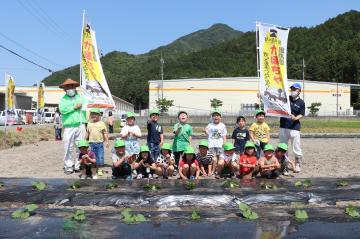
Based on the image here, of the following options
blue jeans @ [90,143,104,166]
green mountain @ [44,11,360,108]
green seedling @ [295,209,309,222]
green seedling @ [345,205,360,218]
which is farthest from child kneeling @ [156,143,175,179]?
green mountain @ [44,11,360,108]

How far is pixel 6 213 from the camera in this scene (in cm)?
619

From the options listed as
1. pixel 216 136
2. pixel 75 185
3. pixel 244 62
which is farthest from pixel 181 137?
pixel 244 62

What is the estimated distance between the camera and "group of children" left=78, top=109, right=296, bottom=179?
920 cm

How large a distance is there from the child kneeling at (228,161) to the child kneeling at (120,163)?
1811 millimetres

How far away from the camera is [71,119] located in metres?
10.4

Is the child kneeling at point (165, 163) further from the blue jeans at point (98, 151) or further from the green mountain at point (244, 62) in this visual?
the green mountain at point (244, 62)

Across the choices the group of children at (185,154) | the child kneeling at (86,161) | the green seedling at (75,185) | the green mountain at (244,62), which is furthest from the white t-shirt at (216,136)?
the green mountain at (244,62)

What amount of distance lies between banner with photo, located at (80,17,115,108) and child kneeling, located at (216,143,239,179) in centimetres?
316

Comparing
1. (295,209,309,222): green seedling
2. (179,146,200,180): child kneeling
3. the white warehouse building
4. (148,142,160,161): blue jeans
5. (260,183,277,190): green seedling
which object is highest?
the white warehouse building

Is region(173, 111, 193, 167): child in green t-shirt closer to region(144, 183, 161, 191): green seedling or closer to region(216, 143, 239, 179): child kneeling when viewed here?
region(216, 143, 239, 179): child kneeling

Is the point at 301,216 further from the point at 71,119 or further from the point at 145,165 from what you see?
the point at 71,119

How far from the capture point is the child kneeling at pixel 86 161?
9.45 metres

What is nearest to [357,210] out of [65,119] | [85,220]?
[85,220]

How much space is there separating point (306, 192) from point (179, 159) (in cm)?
346
